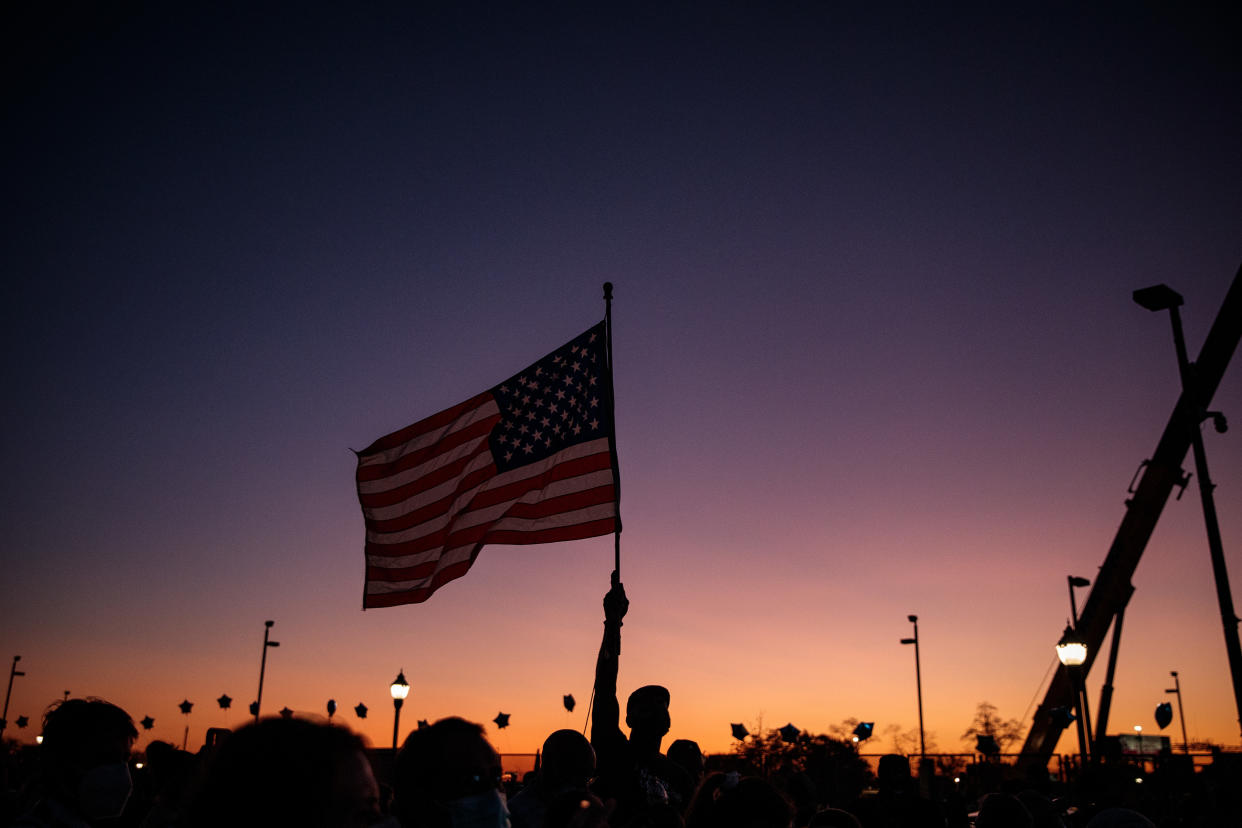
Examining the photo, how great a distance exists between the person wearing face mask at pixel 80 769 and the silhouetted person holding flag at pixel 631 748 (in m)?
2.70

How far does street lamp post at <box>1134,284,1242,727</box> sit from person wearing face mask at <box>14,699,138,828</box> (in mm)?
12659

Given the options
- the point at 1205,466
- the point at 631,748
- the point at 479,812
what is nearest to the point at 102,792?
the point at 479,812

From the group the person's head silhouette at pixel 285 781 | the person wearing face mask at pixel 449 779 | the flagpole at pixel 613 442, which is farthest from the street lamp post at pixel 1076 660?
the person's head silhouette at pixel 285 781

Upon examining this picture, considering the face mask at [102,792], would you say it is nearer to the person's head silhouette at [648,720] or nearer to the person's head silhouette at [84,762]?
the person's head silhouette at [84,762]

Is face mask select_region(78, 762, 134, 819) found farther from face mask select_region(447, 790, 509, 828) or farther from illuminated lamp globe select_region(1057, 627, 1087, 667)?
illuminated lamp globe select_region(1057, 627, 1087, 667)

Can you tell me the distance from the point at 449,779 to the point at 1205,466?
44.2 ft

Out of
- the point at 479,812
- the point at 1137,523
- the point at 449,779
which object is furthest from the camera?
the point at 1137,523

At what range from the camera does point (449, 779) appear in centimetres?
308

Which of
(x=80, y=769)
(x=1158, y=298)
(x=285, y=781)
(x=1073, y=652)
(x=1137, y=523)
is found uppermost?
(x=1158, y=298)

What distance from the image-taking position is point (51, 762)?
3459mm

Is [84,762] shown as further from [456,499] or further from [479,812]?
[456,499]

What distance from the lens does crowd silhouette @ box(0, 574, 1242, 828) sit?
6.32ft

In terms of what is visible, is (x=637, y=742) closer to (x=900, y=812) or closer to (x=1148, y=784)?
(x=900, y=812)

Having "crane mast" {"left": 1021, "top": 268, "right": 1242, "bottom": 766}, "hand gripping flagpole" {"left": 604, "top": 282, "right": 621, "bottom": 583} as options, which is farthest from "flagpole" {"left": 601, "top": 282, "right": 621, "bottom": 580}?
"crane mast" {"left": 1021, "top": 268, "right": 1242, "bottom": 766}
